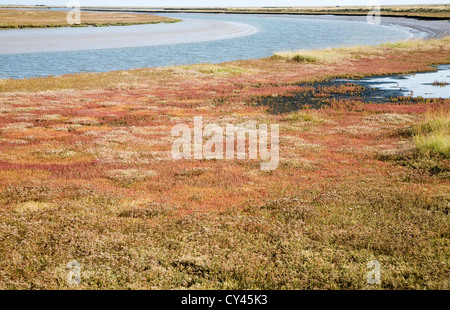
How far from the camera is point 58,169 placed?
626 inches

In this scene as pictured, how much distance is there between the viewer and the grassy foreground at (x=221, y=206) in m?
8.29

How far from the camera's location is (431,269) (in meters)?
8.20

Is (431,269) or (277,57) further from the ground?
(277,57)

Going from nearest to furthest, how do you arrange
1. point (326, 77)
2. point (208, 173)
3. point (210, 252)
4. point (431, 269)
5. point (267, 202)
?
1. point (431, 269)
2. point (210, 252)
3. point (267, 202)
4. point (208, 173)
5. point (326, 77)

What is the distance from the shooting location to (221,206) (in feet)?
39.8

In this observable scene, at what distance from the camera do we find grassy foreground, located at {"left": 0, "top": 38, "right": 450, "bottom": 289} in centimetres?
829

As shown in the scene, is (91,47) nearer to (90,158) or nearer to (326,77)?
(326,77)

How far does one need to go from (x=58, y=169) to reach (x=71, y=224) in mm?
6362

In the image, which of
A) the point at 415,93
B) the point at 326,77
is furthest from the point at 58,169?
the point at 326,77

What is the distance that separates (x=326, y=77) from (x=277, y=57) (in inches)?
748

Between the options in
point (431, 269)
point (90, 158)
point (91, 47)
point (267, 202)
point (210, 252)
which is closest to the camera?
point (431, 269)

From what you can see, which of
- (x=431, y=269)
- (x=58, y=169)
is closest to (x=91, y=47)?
(x=58, y=169)

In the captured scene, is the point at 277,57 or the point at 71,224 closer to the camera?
the point at 71,224
